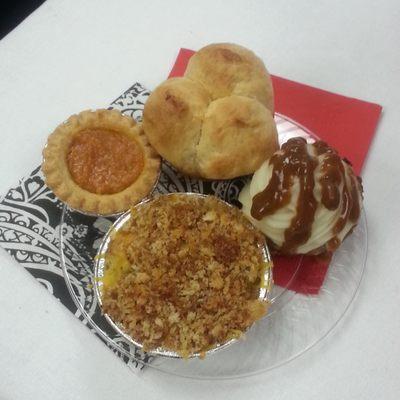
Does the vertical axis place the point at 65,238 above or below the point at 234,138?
below

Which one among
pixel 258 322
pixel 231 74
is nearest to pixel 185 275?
pixel 258 322

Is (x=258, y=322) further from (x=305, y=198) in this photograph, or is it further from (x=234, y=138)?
(x=234, y=138)

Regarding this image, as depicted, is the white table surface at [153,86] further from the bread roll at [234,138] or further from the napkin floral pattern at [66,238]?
the bread roll at [234,138]

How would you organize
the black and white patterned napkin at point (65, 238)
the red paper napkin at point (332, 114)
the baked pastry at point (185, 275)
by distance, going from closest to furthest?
the baked pastry at point (185, 275) < the black and white patterned napkin at point (65, 238) < the red paper napkin at point (332, 114)

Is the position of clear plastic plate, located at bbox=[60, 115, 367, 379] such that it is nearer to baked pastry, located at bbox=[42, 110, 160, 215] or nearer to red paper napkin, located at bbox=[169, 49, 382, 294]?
baked pastry, located at bbox=[42, 110, 160, 215]

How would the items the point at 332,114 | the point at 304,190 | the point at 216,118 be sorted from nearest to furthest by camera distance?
1. the point at 304,190
2. the point at 216,118
3. the point at 332,114

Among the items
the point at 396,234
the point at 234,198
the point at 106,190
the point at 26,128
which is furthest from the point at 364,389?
the point at 26,128

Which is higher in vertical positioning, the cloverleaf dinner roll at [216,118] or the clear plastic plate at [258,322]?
the cloverleaf dinner roll at [216,118]

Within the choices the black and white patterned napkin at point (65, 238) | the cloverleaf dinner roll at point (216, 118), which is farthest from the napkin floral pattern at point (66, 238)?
the cloverleaf dinner roll at point (216, 118)
